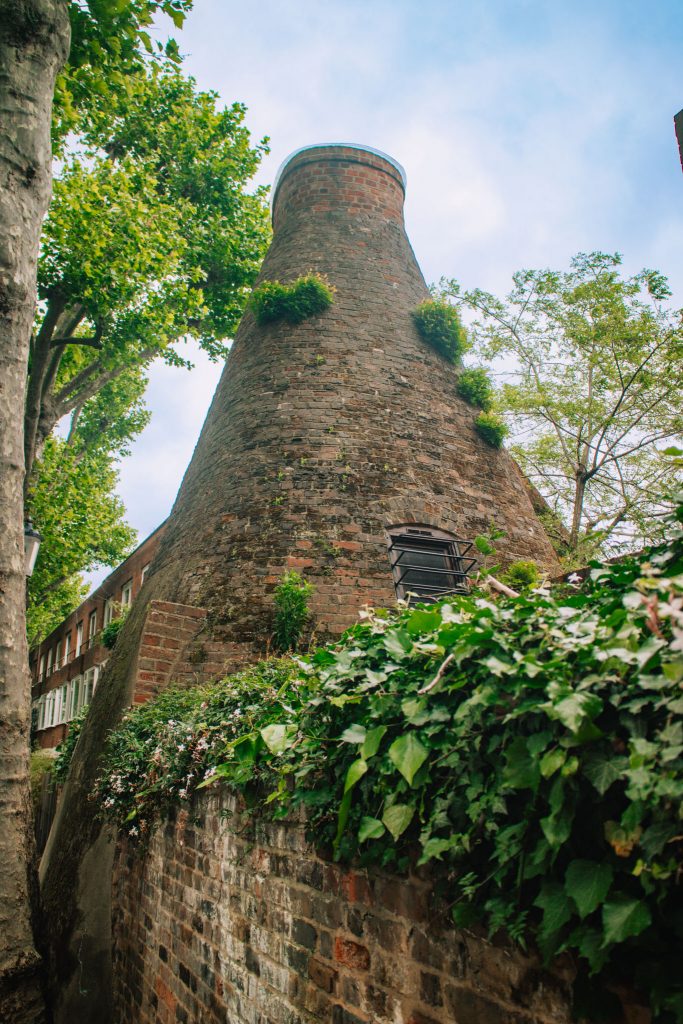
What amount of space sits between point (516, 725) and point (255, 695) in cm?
311

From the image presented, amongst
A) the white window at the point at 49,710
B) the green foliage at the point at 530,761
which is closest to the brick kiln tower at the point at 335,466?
the green foliage at the point at 530,761

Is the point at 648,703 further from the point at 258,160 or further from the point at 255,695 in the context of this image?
the point at 258,160

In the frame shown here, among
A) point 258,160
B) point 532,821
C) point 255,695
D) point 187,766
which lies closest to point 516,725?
point 532,821

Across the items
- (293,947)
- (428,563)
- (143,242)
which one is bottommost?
(293,947)

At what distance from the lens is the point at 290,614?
24.8 feet

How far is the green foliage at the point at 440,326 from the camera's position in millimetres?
10859

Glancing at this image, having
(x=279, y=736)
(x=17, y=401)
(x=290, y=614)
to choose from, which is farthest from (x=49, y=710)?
(x=279, y=736)

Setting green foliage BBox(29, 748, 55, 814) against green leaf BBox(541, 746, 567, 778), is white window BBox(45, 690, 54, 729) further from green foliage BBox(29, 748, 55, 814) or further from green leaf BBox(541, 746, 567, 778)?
green leaf BBox(541, 746, 567, 778)

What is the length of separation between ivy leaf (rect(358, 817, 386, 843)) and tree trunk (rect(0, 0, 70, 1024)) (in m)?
3.46

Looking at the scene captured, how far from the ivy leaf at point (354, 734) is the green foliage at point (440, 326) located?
944 cm

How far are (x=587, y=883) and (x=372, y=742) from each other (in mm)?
866

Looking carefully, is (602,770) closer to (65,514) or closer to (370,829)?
(370,829)

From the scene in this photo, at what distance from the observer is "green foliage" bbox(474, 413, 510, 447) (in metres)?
10.4

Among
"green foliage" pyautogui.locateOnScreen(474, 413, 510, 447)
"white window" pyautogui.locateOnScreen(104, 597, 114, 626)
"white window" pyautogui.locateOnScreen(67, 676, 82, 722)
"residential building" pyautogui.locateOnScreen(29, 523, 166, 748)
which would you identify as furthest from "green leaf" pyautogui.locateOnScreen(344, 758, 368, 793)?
"white window" pyautogui.locateOnScreen(67, 676, 82, 722)
